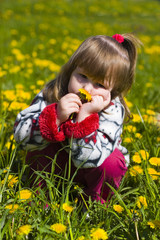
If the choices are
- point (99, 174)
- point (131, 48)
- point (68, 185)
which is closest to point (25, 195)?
point (68, 185)

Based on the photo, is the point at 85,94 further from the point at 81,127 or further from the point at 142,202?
the point at 142,202

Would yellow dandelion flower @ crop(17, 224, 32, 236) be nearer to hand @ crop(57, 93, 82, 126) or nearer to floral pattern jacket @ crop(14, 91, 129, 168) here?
floral pattern jacket @ crop(14, 91, 129, 168)

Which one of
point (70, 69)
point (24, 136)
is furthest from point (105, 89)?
point (24, 136)

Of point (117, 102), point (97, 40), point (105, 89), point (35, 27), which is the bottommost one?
point (35, 27)

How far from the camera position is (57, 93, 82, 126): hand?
1.36 metres

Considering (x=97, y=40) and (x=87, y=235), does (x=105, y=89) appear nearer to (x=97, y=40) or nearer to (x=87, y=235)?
(x=97, y=40)

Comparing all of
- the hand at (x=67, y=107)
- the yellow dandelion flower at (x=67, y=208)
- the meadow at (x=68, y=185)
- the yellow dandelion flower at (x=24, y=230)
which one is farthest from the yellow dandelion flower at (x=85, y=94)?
the yellow dandelion flower at (x=24, y=230)

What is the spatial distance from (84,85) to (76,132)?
0.23 metres

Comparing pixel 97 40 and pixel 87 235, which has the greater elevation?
pixel 97 40

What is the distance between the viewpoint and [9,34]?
5152 millimetres

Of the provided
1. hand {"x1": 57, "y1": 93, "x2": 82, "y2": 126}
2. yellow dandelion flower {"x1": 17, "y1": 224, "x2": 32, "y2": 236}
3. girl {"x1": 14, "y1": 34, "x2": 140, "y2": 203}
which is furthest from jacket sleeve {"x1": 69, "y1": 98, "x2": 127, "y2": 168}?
yellow dandelion flower {"x1": 17, "y1": 224, "x2": 32, "y2": 236}

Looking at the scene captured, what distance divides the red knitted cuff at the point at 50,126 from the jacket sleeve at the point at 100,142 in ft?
0.29

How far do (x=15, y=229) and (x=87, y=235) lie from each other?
0.88 ft

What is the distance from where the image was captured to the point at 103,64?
1.45 m
